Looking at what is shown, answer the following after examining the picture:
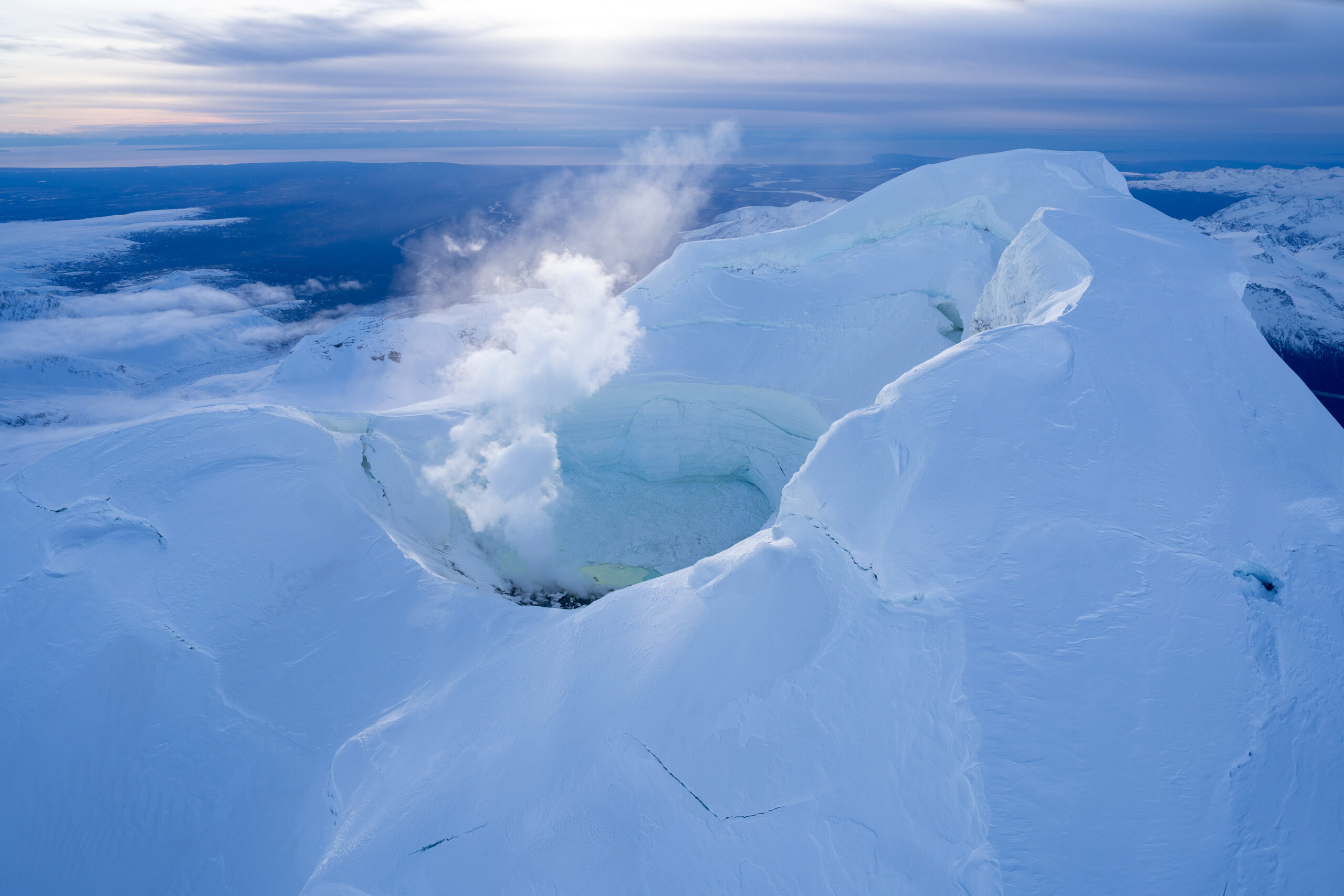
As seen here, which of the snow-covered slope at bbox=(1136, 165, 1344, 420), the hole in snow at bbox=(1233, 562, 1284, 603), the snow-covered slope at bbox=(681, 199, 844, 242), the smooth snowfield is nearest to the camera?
the smooth snowfield

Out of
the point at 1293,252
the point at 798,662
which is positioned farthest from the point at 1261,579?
the point at 1293,252

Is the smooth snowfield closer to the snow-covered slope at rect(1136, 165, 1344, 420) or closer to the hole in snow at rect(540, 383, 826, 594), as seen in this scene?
the hole in snow at rect(540, 383, 826, 594)

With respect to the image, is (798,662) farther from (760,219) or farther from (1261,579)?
(760,219)

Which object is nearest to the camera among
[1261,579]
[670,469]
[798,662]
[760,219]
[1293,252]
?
[1261,579]

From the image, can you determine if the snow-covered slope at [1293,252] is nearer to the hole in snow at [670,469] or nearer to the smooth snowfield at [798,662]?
the hole in snow at [670,469]

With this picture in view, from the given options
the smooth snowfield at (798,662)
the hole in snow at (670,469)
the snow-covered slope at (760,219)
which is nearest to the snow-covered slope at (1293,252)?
the hole in snow at (670,469)

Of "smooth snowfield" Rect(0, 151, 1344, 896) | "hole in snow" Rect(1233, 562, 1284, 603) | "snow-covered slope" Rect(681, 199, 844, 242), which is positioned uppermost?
"hole in snow" Rect(1233, 562, 1284, 603)

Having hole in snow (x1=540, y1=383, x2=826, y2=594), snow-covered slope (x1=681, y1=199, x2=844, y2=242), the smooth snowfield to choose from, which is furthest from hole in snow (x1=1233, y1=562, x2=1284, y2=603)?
snow-covered slope (x1=681, y1=199, x2=844, y2=242)

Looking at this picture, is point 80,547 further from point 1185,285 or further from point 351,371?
point 351,371
